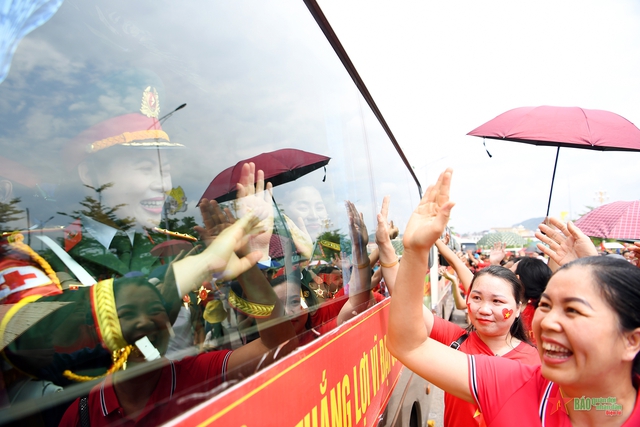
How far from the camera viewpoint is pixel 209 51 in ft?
4.58

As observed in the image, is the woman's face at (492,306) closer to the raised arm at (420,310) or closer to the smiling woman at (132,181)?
the raised arm at (420,310)

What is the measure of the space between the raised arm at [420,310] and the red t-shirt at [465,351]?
0.41 m

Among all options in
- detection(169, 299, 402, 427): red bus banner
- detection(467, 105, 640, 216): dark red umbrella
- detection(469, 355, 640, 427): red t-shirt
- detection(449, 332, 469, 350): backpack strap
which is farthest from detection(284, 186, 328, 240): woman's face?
detection(467, 105, 640, 216): dark red umbrella

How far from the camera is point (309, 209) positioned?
2020 millimetres

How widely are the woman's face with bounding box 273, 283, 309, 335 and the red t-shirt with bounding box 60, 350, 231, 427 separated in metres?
0.48

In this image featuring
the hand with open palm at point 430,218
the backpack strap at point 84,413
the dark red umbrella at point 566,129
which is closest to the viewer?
the backpack strap at point 84,413

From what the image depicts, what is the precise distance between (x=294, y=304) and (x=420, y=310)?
49 cm

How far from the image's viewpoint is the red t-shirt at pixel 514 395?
1.39m

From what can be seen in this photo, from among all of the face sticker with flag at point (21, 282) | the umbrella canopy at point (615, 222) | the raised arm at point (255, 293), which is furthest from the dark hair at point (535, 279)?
the umbrella canopy at point (615, 222)

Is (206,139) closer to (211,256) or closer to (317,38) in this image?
(211,256)

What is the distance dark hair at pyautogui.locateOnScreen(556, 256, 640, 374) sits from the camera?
4.17 ft

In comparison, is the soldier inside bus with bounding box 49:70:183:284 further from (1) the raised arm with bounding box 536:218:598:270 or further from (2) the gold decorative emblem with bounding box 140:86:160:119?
(1) the raised arm with bounding box 536:218:598:270

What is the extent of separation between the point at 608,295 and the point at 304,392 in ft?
3.15

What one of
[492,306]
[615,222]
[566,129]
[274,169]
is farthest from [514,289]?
[615,222]
